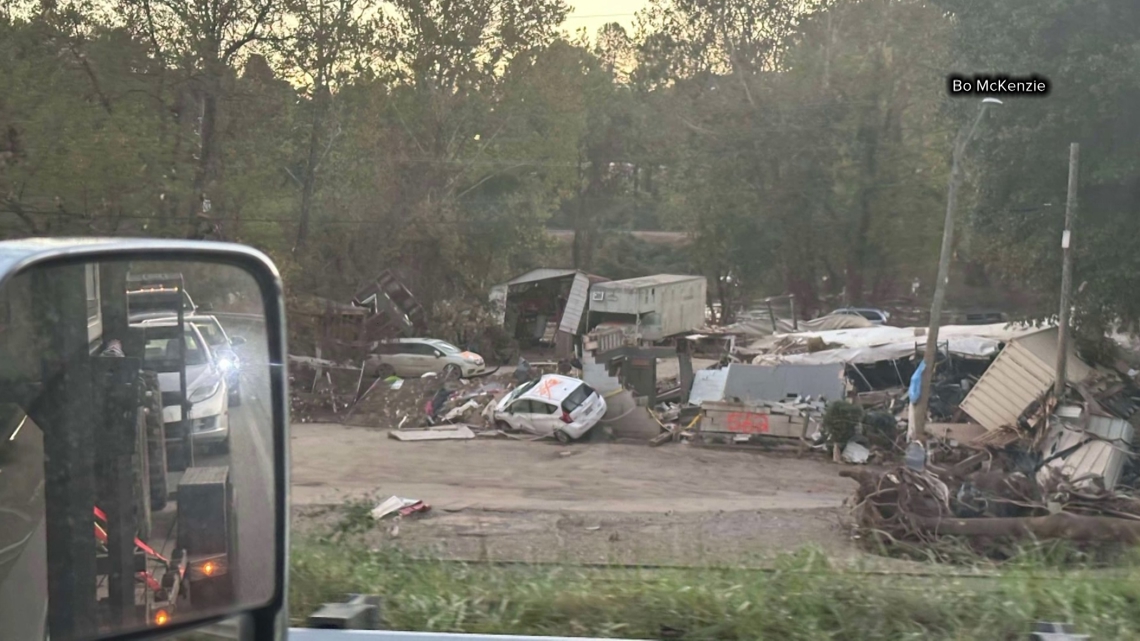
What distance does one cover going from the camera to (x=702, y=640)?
2.40m

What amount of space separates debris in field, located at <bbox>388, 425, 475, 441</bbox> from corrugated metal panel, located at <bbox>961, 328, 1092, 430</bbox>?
332 inches

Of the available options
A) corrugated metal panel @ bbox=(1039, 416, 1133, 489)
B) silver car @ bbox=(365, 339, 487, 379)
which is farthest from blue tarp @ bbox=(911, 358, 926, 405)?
silver car @ bbox=(365, 339, 487, 379)

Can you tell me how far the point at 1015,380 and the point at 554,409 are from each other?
7488mm

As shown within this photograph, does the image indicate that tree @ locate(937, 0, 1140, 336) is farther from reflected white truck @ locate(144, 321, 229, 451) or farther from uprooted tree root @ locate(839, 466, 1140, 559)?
reflected white truck @ locate(144, 321, 229, 451)

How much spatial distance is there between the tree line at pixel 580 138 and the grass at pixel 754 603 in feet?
26.5

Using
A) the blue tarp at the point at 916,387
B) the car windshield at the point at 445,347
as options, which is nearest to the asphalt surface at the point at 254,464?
the blue tarp at the point at 916,387

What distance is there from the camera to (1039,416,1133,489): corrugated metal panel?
14.0m

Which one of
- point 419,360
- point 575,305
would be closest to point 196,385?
point 419,360

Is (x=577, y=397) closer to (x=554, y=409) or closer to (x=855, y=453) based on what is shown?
(x=554, y=409)

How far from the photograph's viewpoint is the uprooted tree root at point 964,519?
5773 mm

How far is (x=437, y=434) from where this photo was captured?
17391 millimetres

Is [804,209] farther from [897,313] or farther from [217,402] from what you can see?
[217,402]

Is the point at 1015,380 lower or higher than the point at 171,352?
lower

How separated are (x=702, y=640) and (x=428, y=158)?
61.2 feet
